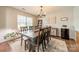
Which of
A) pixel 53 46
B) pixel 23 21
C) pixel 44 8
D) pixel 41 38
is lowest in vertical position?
pixel 53 46

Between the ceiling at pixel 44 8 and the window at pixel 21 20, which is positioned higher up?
the ceiling at pixel 44 8

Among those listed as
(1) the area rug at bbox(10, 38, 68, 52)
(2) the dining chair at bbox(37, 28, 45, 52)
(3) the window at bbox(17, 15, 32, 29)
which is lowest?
(1) the area rug at bbox(10, 38, 68, 52)

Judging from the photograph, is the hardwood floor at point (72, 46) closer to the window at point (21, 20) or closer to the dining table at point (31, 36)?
the dining table at point (31, 36)

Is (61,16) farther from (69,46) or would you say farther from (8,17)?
(8,17)

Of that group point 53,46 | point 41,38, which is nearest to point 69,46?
point 53,46

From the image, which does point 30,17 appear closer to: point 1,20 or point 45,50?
point 1,20

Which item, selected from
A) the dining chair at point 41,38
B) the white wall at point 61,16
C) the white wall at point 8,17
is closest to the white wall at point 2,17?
the white wall at point 8,17

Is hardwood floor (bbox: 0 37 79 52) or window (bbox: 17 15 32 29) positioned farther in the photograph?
window (bbox: 17 15 32 29)

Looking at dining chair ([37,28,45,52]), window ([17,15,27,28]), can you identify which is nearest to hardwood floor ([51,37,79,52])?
dining chair ([37,28,45,52])

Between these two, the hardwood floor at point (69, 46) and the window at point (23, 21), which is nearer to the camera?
the hardwood floor at point (69, 46)

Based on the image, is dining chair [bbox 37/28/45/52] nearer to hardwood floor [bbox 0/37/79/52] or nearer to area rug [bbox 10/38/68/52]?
area rug [bbox 10/38/68/52]

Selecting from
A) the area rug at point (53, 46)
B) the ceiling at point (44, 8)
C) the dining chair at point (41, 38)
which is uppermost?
the ceiling at point (44, 8)

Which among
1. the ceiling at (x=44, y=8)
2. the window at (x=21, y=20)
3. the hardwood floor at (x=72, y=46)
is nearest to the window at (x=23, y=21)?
the window at (x=21, y=20)
